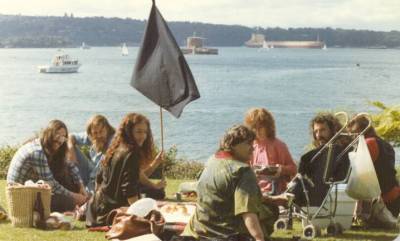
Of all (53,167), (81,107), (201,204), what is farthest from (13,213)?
(81,107)

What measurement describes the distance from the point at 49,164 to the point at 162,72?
1492mm

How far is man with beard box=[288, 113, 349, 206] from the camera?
7523 millimetres

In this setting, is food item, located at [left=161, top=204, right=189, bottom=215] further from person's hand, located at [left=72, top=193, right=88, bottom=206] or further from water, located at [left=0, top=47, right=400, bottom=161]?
water, located at [left=0, top=47, right=400, bottom=161]

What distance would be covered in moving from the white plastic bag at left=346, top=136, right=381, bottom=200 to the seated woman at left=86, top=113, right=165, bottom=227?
1888 mm

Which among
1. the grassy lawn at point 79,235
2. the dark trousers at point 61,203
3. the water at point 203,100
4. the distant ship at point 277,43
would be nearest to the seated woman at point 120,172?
the grassy lawn at point 79,235

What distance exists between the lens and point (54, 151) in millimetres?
8383

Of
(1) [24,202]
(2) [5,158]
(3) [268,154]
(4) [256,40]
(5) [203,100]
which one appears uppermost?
(3) [268,154]

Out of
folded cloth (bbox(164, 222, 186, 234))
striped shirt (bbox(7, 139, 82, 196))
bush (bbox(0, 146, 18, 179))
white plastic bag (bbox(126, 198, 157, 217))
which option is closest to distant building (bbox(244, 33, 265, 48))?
bush (bbox(0, 146, 18, 179))

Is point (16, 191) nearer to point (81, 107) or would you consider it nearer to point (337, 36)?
point (81, 107)

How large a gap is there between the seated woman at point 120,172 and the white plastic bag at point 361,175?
1888 millimetres

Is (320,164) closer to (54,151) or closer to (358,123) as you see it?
(358,123)

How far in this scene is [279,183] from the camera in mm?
8445

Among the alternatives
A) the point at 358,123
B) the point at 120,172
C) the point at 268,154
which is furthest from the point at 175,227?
the point at 358,123

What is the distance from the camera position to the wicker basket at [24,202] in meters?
7.82
